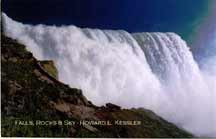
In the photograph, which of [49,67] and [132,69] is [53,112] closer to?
[49,67]

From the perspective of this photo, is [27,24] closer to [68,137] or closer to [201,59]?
[68,137]

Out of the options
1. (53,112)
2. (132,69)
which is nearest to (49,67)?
(53,112)

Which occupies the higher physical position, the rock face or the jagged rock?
the jagged rock

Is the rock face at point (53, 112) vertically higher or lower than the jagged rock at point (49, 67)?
lower

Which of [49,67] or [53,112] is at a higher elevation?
[49,67]

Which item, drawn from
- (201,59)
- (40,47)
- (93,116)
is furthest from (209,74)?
(40,47)
